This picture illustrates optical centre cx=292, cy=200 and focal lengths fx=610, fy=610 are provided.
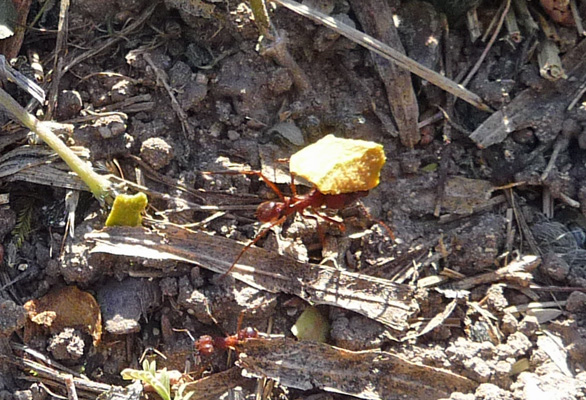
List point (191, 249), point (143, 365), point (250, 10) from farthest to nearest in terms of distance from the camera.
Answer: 1. point (250, 10)
2. point (191, 249)
3. point (143, 365)

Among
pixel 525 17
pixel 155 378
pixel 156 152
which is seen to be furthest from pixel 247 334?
pixel 525 17

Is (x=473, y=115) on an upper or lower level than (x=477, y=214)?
upper

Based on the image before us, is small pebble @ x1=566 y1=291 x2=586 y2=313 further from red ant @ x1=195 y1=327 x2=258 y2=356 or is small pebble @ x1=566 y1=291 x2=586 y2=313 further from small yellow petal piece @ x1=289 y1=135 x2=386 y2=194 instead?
red ant @ x1=195 y1=327 x2=258 y2=356

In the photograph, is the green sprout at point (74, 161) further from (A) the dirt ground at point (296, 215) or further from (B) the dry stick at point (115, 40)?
(B) the dry stick at point (115, 40)

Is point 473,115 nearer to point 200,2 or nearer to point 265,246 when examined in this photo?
point 265,246

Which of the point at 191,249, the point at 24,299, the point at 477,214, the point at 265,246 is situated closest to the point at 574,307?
the point at 477,214

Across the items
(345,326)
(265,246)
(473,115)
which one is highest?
(473,115)
